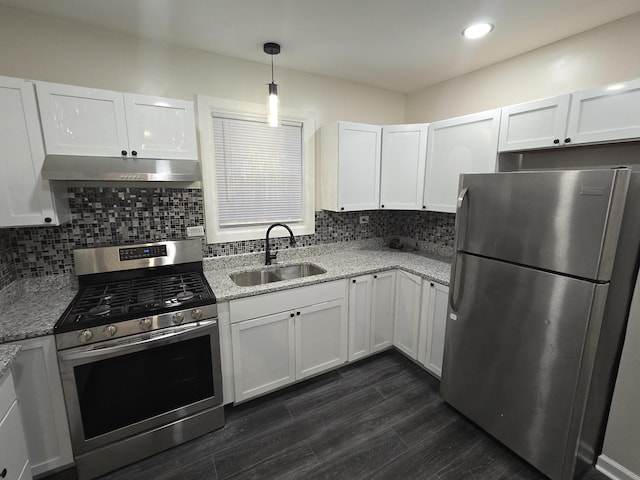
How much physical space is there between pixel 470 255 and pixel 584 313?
2.00 feet

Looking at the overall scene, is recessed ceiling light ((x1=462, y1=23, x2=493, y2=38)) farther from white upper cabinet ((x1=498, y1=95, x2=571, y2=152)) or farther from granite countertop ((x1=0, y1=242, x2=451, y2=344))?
granite countertop ((x1=0, y1=242, x2=451, y2=344))

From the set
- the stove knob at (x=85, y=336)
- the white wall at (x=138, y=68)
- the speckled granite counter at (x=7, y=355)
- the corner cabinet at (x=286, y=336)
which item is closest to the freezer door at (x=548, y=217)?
the corner cabinet at (x=286, y=336)

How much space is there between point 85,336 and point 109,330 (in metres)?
0.10

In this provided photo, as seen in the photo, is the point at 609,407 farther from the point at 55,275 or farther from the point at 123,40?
the point at 123,40

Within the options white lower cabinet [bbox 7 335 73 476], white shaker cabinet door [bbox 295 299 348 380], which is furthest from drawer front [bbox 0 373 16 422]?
white shaker cabinet door [bbox 295 299 348 380]

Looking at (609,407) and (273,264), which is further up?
(273,264)

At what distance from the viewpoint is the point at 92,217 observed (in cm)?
198

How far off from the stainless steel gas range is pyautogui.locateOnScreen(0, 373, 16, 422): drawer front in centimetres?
25

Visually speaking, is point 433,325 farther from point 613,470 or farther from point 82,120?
point 82,120

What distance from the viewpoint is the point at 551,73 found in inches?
81.0

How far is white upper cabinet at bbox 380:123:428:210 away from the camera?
8.66 feet

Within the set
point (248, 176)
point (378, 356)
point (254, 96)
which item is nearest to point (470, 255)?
point (378, 356)

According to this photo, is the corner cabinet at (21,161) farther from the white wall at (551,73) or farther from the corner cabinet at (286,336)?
the white wall at (551,73)

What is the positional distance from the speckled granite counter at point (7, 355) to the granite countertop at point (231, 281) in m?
0.13
